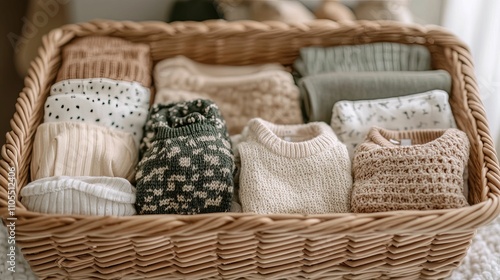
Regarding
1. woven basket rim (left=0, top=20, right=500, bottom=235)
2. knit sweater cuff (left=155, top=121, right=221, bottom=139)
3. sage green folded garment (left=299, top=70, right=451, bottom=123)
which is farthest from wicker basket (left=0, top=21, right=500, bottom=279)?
knit sweater cuff (left=155, top=121, right=221, bottom=139)

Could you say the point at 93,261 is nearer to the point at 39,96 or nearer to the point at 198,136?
the point at 198,136

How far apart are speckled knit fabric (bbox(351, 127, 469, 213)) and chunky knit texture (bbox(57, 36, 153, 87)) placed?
0.56m

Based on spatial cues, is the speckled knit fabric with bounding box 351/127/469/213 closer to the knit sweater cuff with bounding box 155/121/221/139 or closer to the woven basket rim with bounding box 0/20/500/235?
the woven basket rim with bounding box 0/20/500/235

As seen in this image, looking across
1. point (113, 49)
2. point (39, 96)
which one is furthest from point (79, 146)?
point (113, 49)

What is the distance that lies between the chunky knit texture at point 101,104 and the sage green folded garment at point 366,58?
399mm

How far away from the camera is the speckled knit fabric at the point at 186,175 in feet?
3.37

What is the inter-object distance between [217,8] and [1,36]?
2.31ft

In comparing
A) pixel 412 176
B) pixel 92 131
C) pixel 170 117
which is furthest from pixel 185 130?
pixel 412 176

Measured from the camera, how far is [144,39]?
1356mm

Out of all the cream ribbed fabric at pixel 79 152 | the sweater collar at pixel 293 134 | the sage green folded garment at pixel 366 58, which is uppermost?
the sage green folded garment at pixel 366 58

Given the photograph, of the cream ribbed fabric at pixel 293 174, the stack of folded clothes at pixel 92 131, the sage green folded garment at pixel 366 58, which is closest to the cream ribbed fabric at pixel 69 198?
the stack of folded clothes at pixel 92 131

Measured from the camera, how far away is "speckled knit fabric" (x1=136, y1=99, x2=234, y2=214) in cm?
103

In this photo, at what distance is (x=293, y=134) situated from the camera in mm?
1181

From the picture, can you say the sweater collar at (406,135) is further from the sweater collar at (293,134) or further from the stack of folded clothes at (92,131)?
the stack of folded clothes at (92,131)
